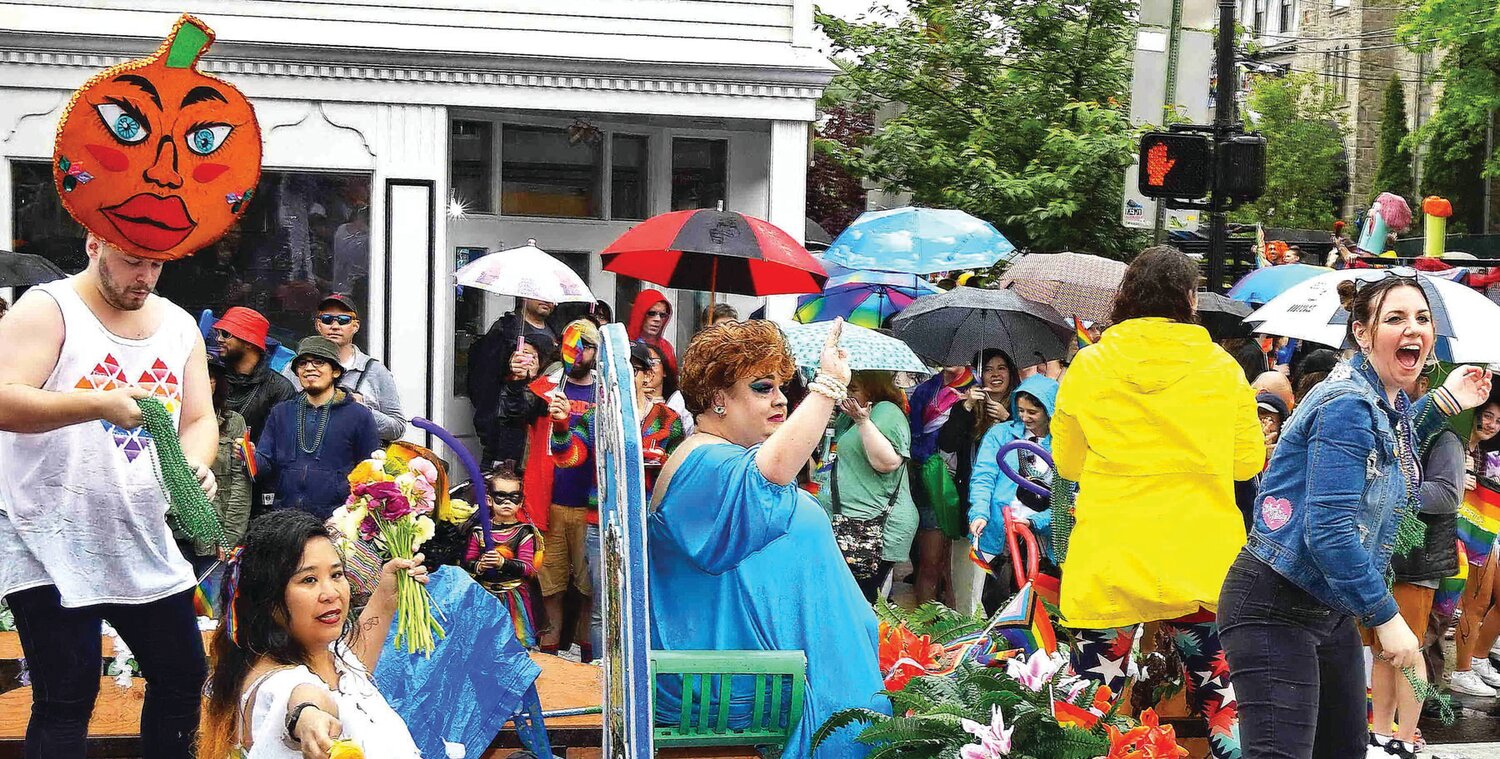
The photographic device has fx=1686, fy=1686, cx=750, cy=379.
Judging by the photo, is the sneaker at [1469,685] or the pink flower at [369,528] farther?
the sneaker at [1469,685]

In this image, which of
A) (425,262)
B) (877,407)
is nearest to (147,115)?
(877,407)

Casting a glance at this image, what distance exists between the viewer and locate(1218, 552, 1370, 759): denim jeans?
4.28 m

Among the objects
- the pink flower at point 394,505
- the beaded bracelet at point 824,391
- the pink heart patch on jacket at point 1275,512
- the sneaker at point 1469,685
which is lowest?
the sneaker at point 1469,685

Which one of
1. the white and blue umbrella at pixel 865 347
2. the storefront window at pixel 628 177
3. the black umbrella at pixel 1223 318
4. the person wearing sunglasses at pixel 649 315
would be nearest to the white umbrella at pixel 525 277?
the person wearing sunglasses at pixel 649 315

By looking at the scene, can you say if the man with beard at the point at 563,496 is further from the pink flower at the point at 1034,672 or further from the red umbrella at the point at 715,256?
the pink flower at the point at 1034,672

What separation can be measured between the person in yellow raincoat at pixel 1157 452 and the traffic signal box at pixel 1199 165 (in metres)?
6.19

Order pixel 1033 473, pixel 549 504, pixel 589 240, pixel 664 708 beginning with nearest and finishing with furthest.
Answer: pixel 664 708 < pixel 1033 473 < pixel 549 504 < pixel 589 240

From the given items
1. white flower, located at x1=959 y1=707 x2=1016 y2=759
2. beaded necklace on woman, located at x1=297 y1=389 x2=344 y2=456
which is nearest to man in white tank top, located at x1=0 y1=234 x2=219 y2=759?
white flower, located at x1=959 y1=707 x2=1016 y2=759

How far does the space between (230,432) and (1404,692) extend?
5148 millimetres

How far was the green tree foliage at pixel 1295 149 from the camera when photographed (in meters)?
37.2

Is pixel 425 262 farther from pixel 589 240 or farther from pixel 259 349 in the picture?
pixel 259 349

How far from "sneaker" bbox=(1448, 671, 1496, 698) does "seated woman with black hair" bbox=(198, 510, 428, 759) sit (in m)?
6.07

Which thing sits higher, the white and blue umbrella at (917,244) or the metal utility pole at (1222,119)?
the metal utility pole at (1222,119)

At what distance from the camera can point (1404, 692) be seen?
6148mm
